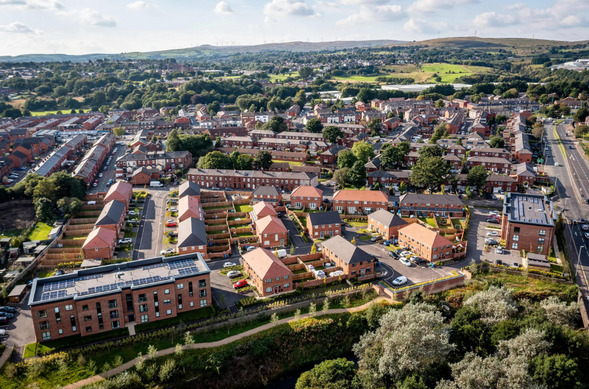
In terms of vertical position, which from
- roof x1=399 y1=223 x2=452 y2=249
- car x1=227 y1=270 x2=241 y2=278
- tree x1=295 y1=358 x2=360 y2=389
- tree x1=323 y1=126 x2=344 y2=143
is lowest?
tree x1=295 y1=358 x2=360 y2=389

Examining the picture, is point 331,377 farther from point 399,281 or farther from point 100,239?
point 100,239

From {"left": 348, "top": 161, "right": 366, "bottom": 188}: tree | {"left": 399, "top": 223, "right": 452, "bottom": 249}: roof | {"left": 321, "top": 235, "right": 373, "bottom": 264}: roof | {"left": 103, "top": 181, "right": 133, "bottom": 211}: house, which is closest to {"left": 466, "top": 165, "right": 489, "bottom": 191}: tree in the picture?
{"left": 348, "top": 161, "right": 366, "bottom": 188}: tree

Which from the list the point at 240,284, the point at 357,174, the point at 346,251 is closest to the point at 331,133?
the point at 357,174

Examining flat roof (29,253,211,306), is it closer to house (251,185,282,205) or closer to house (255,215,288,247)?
house (255,215,288,247)

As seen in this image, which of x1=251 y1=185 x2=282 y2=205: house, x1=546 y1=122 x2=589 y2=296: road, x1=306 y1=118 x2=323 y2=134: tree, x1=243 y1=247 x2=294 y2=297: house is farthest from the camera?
x1=306 y1=118 x2=323 y2=134: tree

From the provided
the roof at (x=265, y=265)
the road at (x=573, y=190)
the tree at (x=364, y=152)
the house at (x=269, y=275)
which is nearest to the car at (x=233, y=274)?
the roof at (x=265, y=265)

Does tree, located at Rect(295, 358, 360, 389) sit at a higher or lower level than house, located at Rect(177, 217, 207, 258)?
Answer: lower
